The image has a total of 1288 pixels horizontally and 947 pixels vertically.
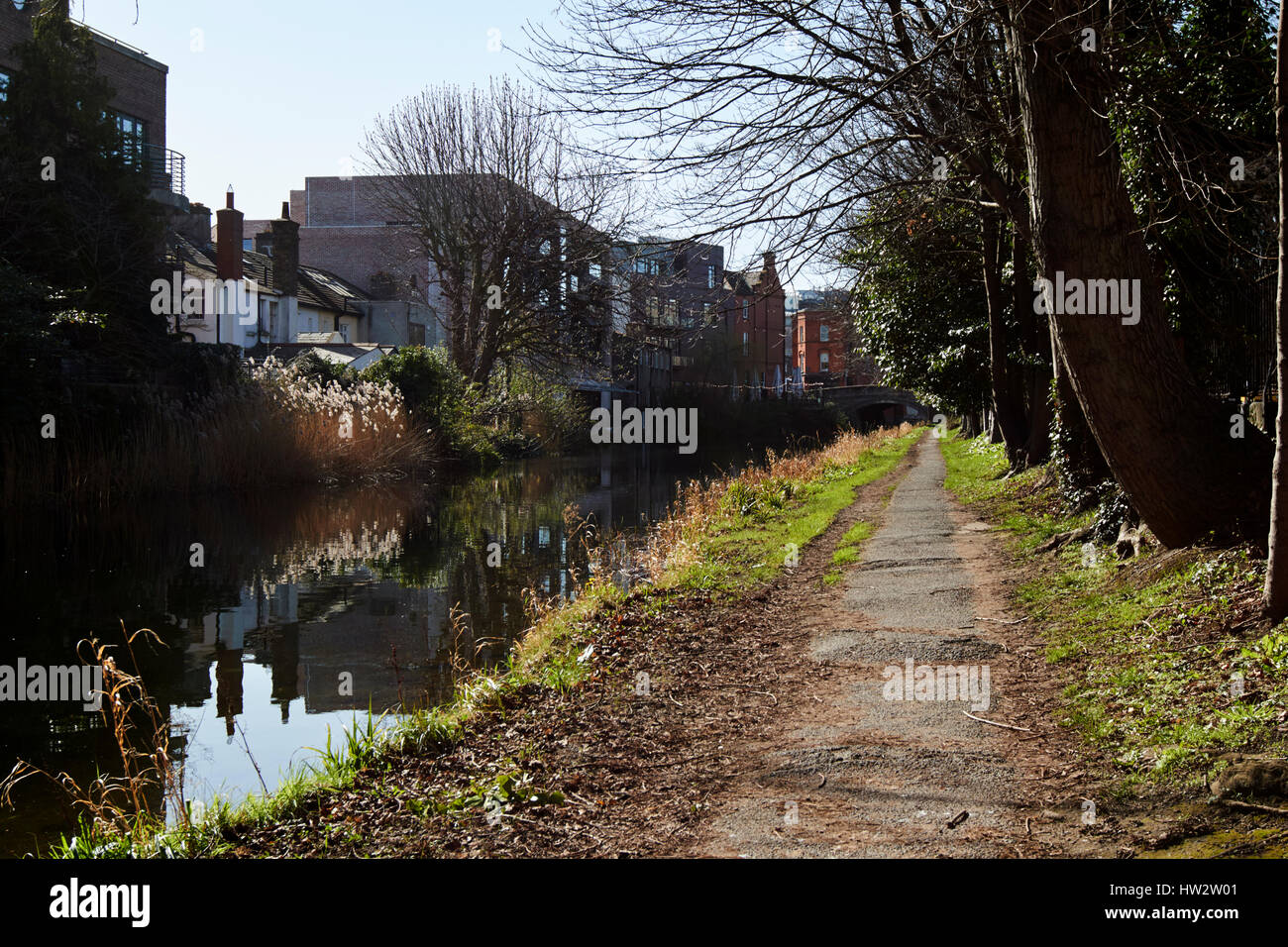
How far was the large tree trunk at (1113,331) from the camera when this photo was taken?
7938 mm

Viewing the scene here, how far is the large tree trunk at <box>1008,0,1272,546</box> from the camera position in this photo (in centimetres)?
794

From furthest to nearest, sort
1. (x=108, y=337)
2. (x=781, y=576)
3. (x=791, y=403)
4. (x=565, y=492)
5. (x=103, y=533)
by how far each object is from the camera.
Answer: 1. (x=791, y=403)
2. (x=565, y=492)
3. (x=108, y=337)
4. (x=103, y=533)
5. (x=781, y=576)

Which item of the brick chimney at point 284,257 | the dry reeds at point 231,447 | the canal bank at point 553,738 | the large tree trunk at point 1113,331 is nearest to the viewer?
the canal bank at point 553,738

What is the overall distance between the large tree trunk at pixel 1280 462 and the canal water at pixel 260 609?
540cm

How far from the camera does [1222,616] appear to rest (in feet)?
22.7

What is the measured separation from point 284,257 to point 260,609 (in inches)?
1502

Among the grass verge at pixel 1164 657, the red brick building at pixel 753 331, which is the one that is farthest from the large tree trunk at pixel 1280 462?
the red brick building at pixel 753 331

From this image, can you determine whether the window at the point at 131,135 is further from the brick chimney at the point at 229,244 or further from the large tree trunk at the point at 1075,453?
the large tree trunk at the point at 1075,453

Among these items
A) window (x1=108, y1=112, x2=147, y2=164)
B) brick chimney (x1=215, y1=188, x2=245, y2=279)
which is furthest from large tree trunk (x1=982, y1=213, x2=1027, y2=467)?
brick chimney (x1=215, y1=188, x2=245, y2=279)

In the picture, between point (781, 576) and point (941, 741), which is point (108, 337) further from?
point (941, 741)

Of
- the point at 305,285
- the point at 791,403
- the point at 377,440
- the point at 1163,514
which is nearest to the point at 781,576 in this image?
the point at 1163,514

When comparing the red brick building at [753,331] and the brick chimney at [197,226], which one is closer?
the red brick building at [753,331]

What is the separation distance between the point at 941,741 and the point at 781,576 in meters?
6.02
